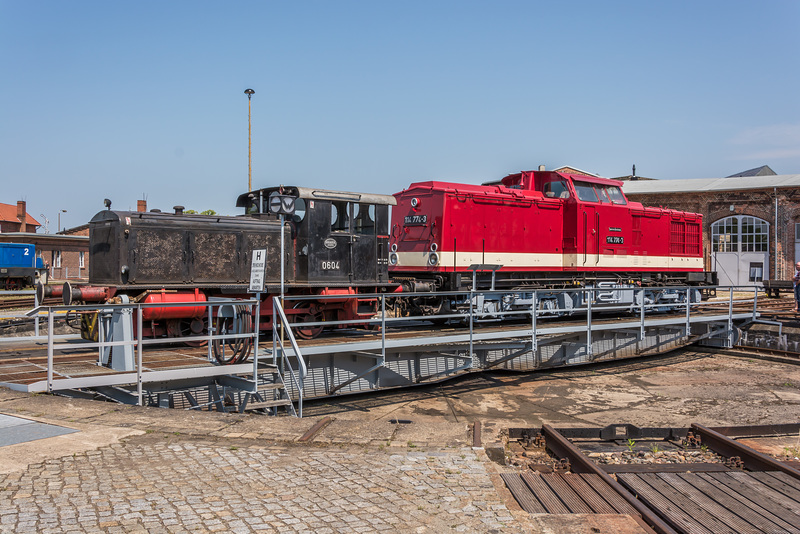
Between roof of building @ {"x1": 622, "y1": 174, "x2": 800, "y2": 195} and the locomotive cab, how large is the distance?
26088 millimetres

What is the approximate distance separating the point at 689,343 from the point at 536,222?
664 cm

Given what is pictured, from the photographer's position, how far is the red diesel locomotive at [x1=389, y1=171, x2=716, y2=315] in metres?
13.5

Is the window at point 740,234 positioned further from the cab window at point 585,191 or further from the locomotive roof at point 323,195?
the locomotive roof at point 323,195

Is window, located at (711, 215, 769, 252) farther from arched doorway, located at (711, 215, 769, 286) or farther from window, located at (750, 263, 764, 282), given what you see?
window, located at (750, 263, 764, 282)

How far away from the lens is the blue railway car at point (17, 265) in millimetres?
31891

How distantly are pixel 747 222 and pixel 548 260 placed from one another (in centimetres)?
2343

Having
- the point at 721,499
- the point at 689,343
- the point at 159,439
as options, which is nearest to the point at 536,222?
the point at 689,343

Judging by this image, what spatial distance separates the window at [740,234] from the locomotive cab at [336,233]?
2799cm

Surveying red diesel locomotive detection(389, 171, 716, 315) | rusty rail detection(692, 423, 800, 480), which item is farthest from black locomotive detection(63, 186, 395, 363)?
rusty rail detection(692, 423, 800, 480)

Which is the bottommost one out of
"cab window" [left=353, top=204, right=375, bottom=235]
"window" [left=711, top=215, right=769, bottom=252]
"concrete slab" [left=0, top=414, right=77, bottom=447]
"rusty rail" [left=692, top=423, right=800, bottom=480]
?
"rusty rail" [left=692, top=423, right=800, bottom=480]

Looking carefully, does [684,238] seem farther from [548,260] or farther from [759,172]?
[759,172]

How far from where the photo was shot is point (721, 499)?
531 cm

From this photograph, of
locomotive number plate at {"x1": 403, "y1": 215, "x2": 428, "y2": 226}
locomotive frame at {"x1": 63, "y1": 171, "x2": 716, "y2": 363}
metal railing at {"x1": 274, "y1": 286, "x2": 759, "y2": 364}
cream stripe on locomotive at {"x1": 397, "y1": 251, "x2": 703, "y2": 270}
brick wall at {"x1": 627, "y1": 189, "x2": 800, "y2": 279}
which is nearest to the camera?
metal railing at {"x1": 274, "y1": 286, "x2": 759, "y2": 364}

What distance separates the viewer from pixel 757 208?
3222cm
